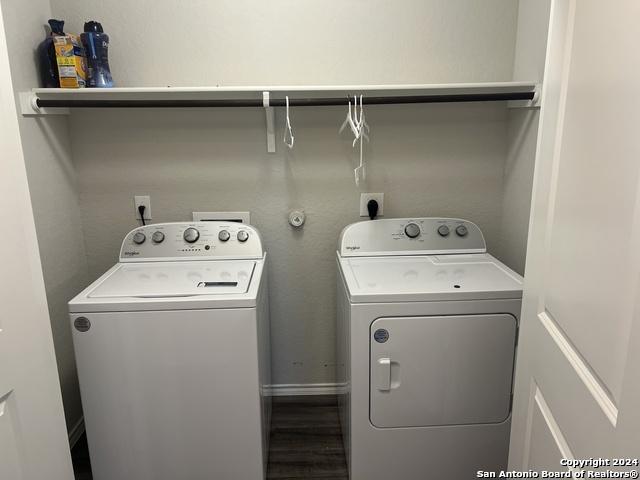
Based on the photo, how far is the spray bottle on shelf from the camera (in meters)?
1.75

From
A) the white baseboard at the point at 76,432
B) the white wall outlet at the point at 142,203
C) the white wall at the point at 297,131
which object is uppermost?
the white wall at the point at 297,131

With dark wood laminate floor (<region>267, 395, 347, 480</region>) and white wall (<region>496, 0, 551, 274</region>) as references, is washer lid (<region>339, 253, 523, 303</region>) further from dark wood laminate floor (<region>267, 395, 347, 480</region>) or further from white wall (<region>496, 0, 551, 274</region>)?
dark wood laminate floor (<region>267, 395, 347, 480</region>)

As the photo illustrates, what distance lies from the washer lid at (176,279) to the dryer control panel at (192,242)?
60 millimetres

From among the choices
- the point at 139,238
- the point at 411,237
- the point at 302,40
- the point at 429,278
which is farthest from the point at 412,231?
the point at 139,238

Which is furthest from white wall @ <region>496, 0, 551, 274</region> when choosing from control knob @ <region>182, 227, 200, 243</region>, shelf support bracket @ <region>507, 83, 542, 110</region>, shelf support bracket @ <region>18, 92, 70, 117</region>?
shelf support bracket @ <region>18, 92, 70, 117</region>

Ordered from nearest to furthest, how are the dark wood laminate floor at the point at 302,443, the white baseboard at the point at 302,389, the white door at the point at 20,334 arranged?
the white door at the point at 20,334
the dark wood laminate floor at the point at 302,443
the white baseboard at the point at 302,389

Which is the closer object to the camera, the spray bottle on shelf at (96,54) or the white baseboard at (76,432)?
the spray bottle on shelf at (96,54)

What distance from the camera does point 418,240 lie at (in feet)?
6.42

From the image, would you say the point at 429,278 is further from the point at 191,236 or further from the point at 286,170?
the point at 191,236

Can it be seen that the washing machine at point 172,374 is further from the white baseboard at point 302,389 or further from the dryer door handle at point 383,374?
the white baseboard at point 302,389

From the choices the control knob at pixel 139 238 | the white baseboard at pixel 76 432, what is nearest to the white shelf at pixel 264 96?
the control knob at pixel 139 238

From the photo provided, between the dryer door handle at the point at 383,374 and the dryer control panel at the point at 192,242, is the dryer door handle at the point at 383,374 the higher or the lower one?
the lower one

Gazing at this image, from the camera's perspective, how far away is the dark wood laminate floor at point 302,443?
186 cm

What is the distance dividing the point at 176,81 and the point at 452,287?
A: 147 centimetres
